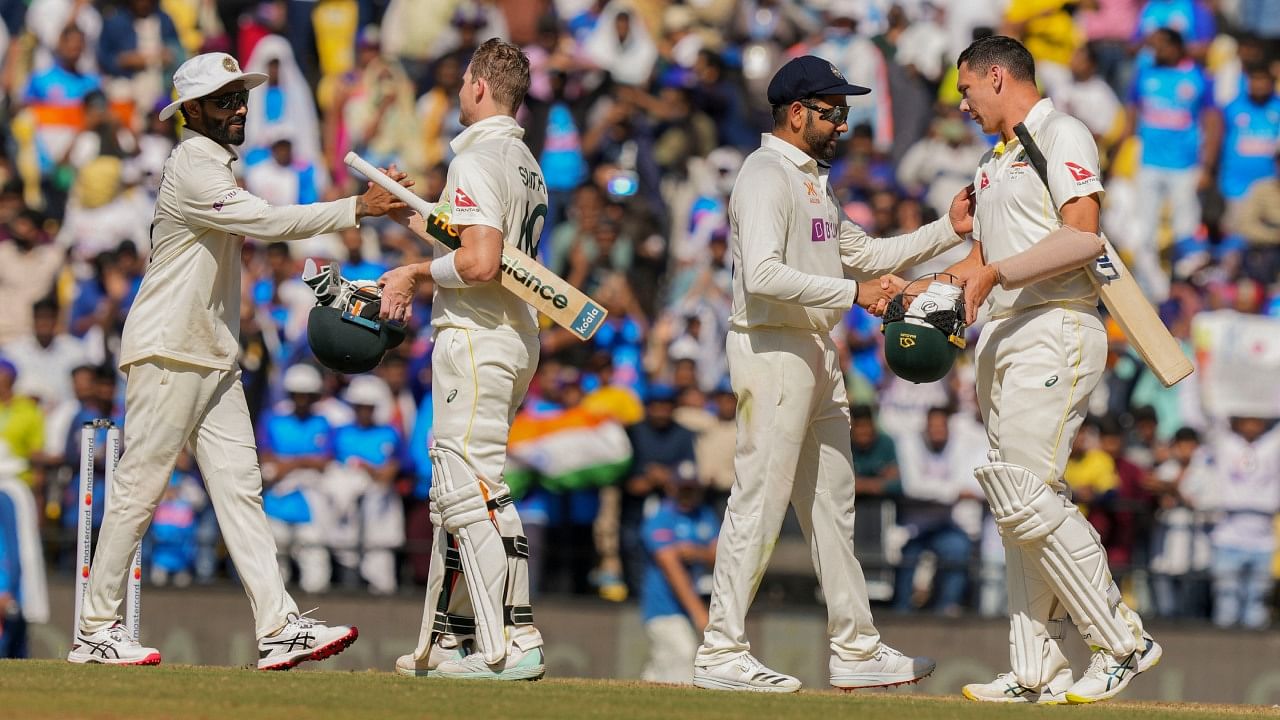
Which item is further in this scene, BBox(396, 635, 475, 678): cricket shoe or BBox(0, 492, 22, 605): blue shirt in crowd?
BBox(0, 492, 22, 605): blue shirt in crowd

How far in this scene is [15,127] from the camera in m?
20.0

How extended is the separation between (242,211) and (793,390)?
2.58 metres

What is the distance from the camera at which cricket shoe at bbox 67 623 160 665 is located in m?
9.21

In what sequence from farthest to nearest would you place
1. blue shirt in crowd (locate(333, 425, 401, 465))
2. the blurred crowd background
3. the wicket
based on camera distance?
blue shirt in crowd (locate(333, 425, 401, 465)) < the blurred crowd background < the wicket

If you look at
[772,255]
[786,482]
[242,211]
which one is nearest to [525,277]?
[772,255]

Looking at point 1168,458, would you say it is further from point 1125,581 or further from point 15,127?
point 15,127

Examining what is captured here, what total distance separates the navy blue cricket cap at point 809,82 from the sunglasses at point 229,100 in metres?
2.45

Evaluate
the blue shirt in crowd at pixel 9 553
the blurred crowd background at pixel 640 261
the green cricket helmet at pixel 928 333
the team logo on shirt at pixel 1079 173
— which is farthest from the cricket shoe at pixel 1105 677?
the blue shirt in crowd at pixel 9 553

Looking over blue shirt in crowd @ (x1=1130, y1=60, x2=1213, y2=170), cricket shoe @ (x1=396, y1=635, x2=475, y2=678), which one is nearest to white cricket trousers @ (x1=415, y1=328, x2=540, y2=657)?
cricket shoe @ (x1=396, y1=635, x2=475, y2=678)

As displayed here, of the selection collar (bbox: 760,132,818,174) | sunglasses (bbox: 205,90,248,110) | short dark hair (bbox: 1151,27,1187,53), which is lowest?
collar (bbox: 760,132,818,174)

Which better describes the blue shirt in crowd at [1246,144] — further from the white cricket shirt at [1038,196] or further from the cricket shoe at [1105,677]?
the cricket shoe at [1105,677]

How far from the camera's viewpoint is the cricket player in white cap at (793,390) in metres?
9.01

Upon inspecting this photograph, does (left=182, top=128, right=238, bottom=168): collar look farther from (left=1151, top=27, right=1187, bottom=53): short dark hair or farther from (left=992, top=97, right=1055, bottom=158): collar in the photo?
(left=1151, top=27, right=1187, bottom=53): short dark hair

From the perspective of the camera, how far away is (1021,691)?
888 cm
